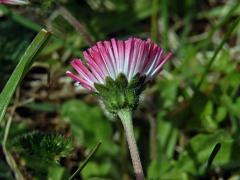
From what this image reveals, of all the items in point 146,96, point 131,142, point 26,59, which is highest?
point 26,59

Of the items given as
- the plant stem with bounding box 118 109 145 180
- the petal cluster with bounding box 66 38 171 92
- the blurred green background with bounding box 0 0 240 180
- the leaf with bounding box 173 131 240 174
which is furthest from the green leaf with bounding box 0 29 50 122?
the leaf with bounding box 173 131 240 174

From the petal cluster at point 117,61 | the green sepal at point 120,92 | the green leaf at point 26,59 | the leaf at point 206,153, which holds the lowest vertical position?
the leaf at point 206,153

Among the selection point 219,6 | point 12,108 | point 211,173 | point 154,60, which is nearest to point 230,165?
point 211,173

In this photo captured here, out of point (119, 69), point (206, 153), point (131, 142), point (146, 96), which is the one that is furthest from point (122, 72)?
point (146, 96)

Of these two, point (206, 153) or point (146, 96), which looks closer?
point (206, 153)

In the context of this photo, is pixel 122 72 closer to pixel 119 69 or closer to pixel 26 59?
pixel 119 69

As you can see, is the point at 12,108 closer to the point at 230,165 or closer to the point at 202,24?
the point at 230,165

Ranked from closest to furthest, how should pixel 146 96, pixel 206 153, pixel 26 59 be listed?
1. pixel 26 59
2. pixel 206 153
3. pixel 146 96

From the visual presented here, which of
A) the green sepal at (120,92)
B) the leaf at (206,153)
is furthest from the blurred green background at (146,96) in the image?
the green sepal at (120,92)

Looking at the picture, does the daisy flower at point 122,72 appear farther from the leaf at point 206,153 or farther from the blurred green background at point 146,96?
the leaf at point 206,153
